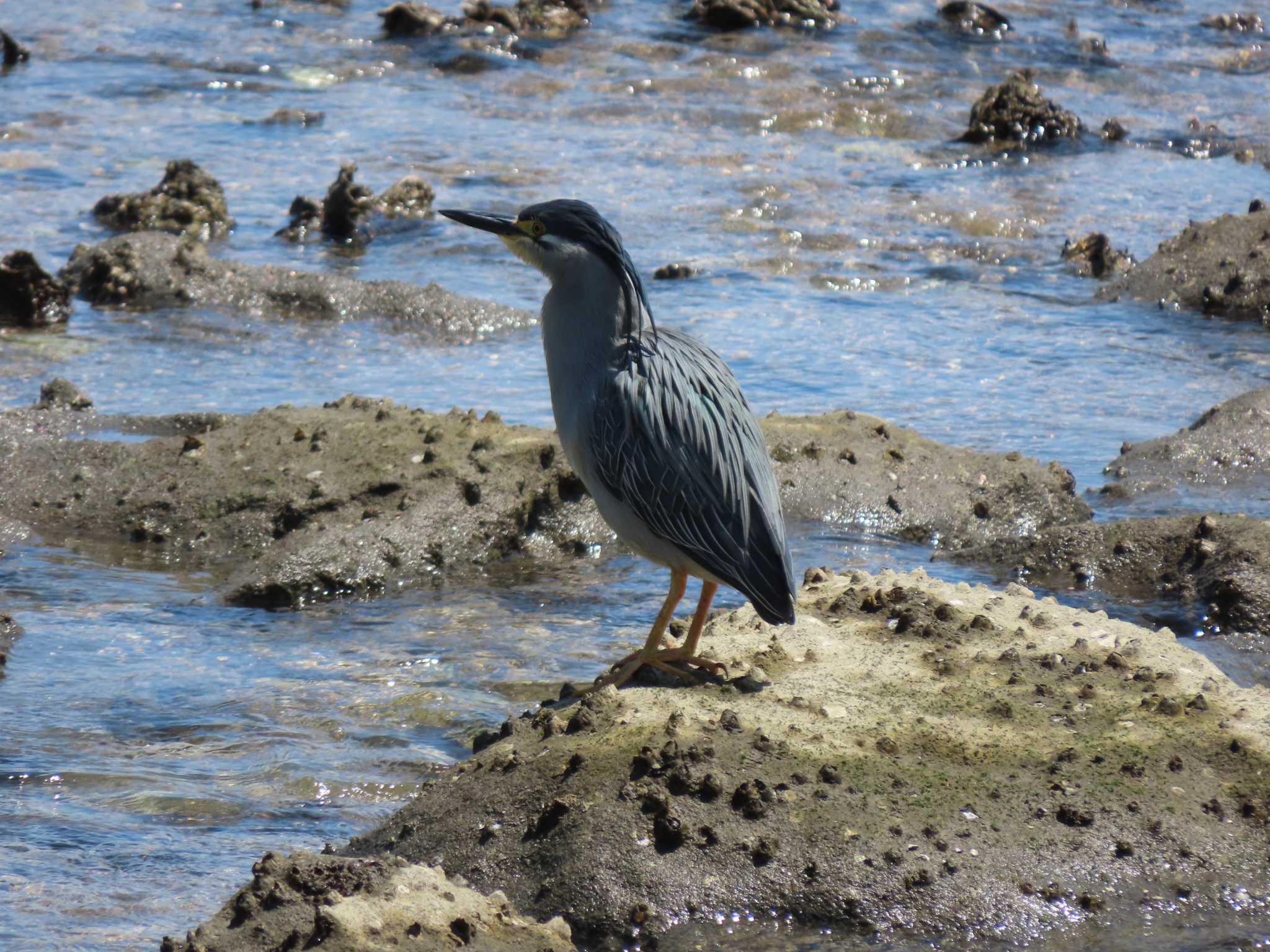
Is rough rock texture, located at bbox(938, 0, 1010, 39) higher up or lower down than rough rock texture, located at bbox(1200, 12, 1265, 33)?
lower down

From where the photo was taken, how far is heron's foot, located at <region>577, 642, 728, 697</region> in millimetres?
4617

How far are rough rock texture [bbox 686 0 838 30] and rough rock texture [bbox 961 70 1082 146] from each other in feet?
14.7

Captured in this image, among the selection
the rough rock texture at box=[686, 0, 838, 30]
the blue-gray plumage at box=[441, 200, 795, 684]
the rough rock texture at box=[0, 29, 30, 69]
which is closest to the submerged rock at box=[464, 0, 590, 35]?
the rough rock texture at box=[686, 0, 838, 30]

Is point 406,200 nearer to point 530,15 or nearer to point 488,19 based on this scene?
point 488,19

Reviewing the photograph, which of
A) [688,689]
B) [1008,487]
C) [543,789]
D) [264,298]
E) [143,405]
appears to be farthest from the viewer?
[264,298]

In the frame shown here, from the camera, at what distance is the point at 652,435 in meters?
4.65

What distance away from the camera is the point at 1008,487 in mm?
7273

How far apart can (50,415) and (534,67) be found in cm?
1082

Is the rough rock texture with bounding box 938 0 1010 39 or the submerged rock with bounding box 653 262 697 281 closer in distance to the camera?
the submerged rock with bounding box 653 262 697 281

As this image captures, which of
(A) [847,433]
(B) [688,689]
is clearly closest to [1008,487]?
(A) [847,433]

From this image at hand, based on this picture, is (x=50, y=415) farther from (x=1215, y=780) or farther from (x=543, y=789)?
(x=1215, y=780)

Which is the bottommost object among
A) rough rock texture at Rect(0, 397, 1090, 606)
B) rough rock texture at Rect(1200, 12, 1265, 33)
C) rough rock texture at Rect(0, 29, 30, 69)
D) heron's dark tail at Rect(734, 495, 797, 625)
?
rough rock texture at Rect(0, 397, 1090, 606)

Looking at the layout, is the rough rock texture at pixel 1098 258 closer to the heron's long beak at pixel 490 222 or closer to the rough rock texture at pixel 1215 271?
A: the rough rock texture at pixel 1215 271

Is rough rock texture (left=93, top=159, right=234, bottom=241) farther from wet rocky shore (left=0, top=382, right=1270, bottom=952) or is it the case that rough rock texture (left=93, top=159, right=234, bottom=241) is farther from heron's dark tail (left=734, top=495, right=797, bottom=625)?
heron's dark tail (left=734, top=495, right=797, bottom=625)
